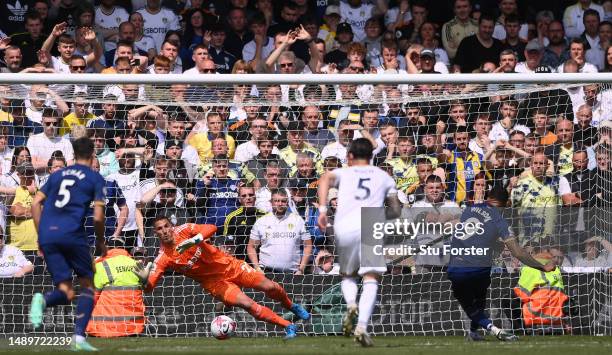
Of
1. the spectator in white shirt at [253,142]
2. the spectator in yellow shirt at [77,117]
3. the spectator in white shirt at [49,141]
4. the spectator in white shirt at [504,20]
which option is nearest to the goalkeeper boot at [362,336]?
the spectator in white shirt at [253,142]

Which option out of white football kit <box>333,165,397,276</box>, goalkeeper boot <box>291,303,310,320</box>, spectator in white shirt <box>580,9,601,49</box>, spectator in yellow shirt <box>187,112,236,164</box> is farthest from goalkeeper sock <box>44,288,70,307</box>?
spectator in white shirt <box>580,9,601,49</box>

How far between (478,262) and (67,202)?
4759 mm

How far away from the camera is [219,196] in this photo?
1541 cm

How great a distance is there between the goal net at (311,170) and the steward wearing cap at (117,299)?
0.26 meters

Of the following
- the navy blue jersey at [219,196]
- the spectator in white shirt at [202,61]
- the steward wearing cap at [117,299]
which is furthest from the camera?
the spectator in white shirt at [202,61]

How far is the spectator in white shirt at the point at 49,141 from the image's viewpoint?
1520 cm

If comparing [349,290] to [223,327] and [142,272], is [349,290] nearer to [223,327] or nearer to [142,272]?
[223,327]

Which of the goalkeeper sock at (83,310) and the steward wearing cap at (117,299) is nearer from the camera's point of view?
the goalkeeper sock at (83,310)

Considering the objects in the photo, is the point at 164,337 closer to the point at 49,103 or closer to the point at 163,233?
the point at 163,233

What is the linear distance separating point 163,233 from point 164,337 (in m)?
1.52

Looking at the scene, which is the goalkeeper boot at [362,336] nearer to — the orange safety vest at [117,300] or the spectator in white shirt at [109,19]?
the orange safety vest at [117,300]

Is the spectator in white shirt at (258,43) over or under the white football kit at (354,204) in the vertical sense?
over

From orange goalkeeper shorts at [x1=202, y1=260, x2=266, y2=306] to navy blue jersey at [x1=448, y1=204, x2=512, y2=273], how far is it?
7.40ft

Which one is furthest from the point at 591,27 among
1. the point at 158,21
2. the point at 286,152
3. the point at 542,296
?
the point at 158,21
